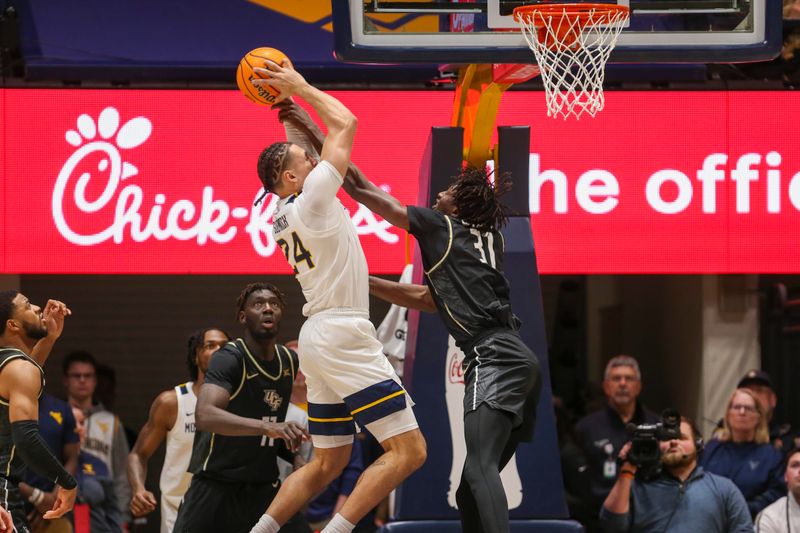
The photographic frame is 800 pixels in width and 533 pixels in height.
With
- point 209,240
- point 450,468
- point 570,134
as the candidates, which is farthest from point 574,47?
point 209,240

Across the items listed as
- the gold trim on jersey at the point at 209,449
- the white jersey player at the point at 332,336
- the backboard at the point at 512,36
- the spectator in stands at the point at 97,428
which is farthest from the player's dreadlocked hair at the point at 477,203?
the spectator in stands at the point at 97,428

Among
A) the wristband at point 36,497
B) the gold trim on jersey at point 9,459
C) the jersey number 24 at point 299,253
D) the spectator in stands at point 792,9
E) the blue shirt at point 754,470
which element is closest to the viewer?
the jersey number 24 at point 299,253

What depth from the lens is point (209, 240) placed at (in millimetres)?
11234

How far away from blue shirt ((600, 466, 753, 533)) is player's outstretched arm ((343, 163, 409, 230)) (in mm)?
3074

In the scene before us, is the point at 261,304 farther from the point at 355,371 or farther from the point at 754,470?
the point at 754,470

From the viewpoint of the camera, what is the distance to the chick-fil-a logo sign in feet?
36.6

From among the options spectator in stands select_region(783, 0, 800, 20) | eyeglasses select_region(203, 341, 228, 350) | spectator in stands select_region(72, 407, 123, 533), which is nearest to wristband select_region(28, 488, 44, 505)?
spectator in stands select_region(72, 407, 123, 533)

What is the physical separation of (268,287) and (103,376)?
5.08 meters

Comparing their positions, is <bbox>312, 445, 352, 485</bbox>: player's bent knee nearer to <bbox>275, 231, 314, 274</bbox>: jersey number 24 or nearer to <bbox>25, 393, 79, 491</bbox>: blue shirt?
<bbox>275, 231, 314, 274</bbox>: jersey number 24

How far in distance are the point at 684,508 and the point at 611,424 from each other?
59.6 inches

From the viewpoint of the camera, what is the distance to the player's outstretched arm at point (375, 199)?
6.88 m

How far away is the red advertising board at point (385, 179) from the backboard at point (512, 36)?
358 cm

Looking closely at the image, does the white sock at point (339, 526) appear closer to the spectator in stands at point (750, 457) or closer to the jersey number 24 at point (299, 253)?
the jersey number 24 at point (299, 253)

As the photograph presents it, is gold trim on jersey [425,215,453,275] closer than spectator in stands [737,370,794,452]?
Yes
